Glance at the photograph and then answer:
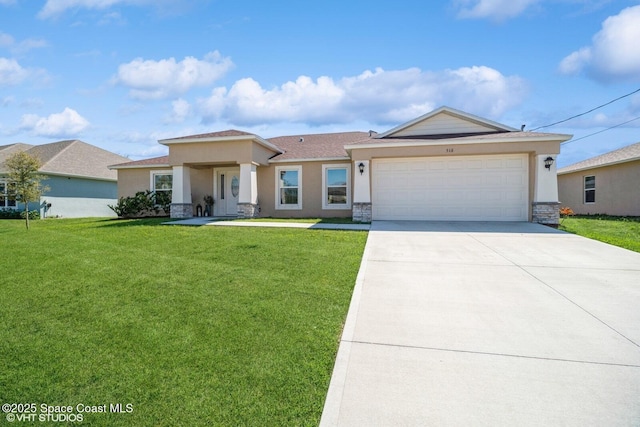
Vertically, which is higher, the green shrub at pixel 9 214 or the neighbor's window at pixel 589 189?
the neighbor's window at pixel 589 189

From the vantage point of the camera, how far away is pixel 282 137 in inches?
796

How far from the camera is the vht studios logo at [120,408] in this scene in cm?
235

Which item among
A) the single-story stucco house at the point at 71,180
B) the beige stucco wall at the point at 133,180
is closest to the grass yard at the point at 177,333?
the beige stucco wall at the point at 133,180

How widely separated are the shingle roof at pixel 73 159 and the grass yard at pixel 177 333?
52.6 ft

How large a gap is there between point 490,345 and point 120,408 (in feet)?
10.6

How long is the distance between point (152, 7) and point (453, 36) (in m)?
11.2

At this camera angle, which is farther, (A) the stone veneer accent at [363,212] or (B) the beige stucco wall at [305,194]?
(B) the beige stucco wall at [305,194]

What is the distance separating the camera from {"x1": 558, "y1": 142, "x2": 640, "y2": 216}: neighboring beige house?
1560cm

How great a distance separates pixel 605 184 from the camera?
17.3 metres

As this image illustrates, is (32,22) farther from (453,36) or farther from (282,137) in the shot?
(453,36)

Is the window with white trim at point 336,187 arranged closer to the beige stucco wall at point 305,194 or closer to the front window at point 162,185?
the beige stucco wall at point 305,194

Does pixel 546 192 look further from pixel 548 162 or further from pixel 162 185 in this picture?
pixel 162 185

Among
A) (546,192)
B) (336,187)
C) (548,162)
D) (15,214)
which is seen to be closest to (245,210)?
(336,187)

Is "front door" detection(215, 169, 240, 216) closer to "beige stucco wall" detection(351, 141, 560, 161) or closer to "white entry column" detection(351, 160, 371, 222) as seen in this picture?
"white entry column" detection(351, 160, 371, 222)
